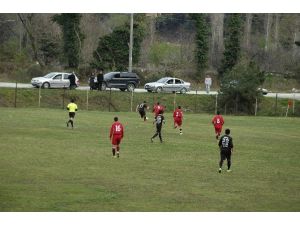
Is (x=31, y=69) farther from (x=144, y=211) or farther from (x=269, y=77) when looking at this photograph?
(x=144, y=211)

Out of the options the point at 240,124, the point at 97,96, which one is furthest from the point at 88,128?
the point at 97,96

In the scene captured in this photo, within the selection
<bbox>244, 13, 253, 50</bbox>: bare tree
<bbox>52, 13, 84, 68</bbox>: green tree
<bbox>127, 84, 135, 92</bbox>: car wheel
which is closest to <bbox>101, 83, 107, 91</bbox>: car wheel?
<bbox>127, 84, 135, 92</bbox>: car wheel

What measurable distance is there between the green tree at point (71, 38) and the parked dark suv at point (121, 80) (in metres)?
12.6

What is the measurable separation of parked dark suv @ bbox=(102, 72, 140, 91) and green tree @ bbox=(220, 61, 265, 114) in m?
8.16

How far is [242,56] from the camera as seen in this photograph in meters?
83.1

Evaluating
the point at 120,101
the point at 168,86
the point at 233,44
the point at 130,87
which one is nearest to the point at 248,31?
the point at 233,44

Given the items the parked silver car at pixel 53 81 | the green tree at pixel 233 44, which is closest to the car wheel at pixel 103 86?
the parked silver car at pixel 53 81

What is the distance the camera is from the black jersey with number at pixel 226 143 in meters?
27.5

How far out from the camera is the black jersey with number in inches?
1083

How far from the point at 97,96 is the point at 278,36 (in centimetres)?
4302

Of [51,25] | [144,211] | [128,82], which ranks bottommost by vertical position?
[144,211]

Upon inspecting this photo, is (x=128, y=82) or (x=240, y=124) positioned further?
(x=128, y=82)

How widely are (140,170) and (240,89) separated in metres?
35.8

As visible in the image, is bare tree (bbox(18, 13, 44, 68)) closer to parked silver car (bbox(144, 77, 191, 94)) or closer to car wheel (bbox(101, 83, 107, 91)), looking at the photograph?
car wheel (bbox(101, 83, 107, 91))
